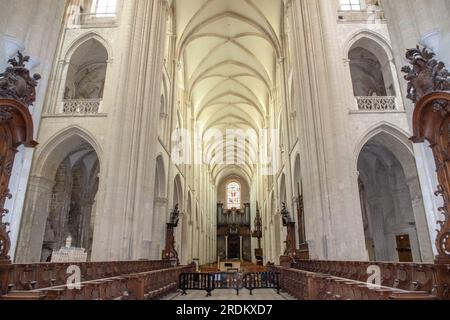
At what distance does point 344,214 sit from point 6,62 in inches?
369

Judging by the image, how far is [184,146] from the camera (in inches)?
864

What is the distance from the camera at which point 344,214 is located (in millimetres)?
9695

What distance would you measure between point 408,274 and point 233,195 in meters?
41.7

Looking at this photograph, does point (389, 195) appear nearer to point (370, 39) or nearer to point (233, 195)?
point (370, 39)

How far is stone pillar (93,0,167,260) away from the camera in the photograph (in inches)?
395

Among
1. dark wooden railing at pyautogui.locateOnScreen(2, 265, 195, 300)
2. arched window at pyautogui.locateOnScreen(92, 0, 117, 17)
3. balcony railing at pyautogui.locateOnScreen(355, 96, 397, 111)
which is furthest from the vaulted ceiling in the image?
dark wooden railing at pyautogui.locateOnScreen(2, 265, 195, 300)

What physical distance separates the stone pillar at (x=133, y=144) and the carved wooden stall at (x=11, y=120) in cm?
612

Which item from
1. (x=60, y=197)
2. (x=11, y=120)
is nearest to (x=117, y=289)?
(x=11, y=120)

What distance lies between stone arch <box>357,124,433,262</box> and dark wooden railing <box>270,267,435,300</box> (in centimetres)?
602

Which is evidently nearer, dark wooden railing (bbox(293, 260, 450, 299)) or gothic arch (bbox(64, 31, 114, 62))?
dark wooden railing (bbox(293, 260, 450, 299))

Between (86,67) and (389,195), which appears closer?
(389,195)

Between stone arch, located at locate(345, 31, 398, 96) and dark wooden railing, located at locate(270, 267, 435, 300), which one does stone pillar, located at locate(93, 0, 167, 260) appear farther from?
stone arch, located at locate(345, 31, 398, 96)
